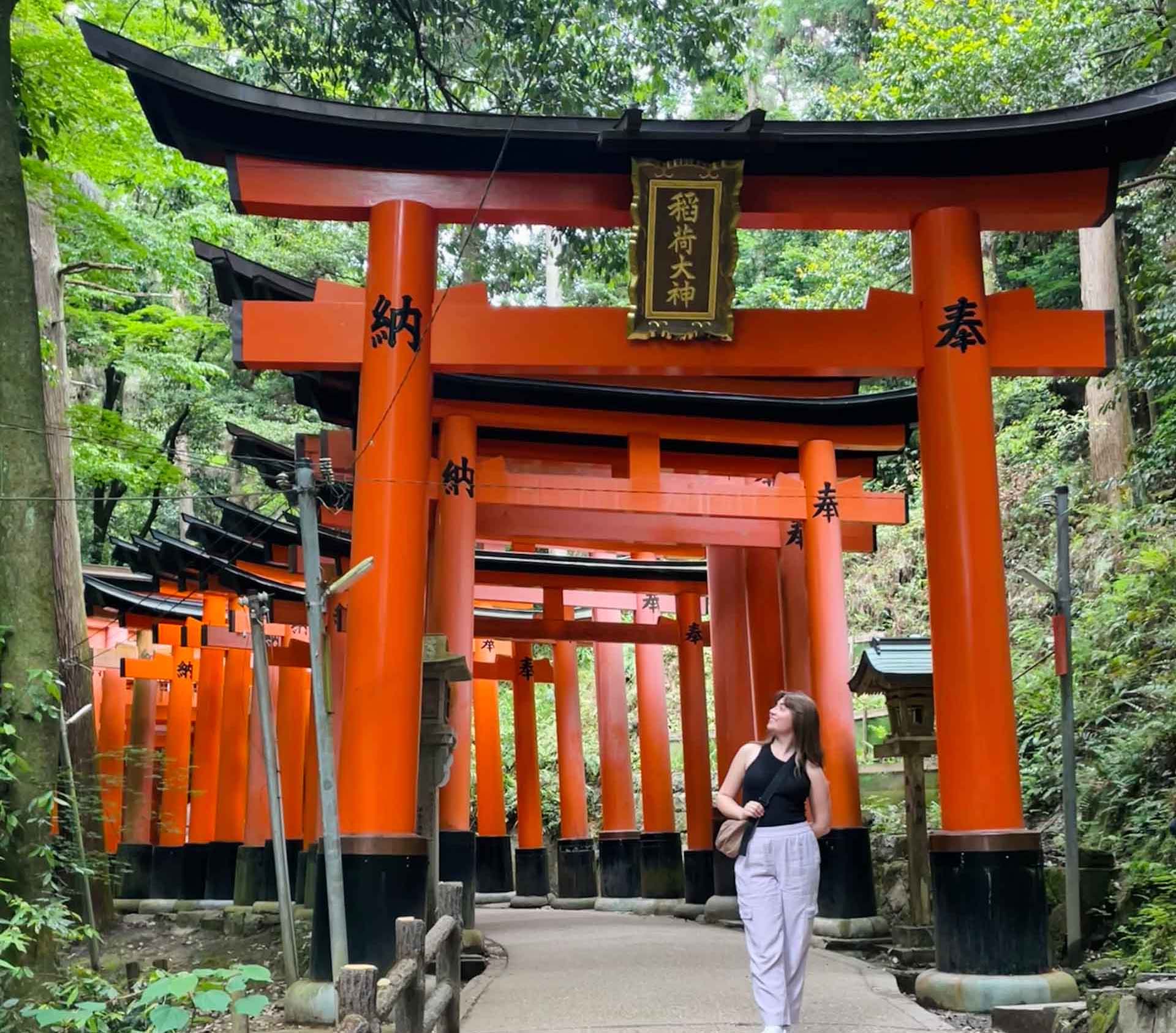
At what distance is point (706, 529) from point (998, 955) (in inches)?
262

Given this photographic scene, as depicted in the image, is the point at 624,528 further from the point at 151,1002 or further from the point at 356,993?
the point at 356,993

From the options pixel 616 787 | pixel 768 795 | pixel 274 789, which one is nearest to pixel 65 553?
pixel 274 789

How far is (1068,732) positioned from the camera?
9.04 m

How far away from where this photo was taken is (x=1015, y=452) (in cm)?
2117

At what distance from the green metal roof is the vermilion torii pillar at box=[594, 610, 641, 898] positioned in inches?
296

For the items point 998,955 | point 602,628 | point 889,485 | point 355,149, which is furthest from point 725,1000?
point 889,485

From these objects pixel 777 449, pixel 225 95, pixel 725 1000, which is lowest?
pixel 725 1000

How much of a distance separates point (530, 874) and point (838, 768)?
10530mm

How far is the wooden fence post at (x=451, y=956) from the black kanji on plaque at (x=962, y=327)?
4.80 metres

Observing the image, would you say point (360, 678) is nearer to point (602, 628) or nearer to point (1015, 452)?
point (602, 628)

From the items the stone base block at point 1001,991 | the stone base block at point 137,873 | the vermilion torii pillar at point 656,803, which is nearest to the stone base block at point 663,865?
the vermilion torii pillar at point 656,803

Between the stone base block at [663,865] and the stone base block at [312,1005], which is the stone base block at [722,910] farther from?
the stone base block at [312,1005]

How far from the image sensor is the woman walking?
228 inches

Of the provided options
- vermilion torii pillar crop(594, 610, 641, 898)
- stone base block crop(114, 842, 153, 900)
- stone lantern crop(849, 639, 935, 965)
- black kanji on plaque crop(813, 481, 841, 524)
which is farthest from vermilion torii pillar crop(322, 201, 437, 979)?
stone base block crop(114, 842, 153, 900)
